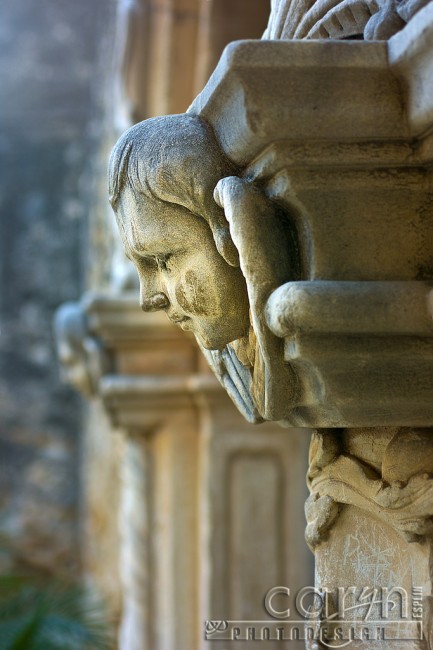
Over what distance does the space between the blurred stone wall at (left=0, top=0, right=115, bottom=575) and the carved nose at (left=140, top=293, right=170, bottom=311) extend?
165 inches

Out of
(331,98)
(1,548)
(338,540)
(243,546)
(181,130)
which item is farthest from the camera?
(1,548)

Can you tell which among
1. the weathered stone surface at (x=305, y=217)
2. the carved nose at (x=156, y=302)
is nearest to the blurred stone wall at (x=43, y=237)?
the carved nose at (x=156, y=302)

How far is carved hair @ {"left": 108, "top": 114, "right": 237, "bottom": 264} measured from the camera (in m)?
1.14

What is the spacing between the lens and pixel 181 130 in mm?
1158

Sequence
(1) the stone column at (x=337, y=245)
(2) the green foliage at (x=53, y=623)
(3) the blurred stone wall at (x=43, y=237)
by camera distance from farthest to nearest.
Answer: (3) the blurred stone wall at (x=43, y=237), (2) the green foliage at (x=53, y=623), (1) the stone column at (x=337, y=245)

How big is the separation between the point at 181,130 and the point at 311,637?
64 cm

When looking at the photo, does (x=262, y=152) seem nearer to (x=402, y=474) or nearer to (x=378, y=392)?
(x=378, y=392)

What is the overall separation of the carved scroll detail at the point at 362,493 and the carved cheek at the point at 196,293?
24cm

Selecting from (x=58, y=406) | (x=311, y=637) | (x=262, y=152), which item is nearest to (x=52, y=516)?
(x=58, y=406)

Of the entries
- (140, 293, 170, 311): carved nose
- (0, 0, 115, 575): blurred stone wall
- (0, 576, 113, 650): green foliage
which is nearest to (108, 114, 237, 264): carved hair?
(140, 293, 170, 311): carved nose

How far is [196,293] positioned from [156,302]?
10 cm

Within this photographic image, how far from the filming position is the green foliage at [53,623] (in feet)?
11.6

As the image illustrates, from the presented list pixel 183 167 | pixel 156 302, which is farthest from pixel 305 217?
pixel 156 302

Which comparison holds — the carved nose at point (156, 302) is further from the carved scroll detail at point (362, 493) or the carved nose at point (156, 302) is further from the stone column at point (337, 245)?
the carved scroll detail at point (362, 493)
